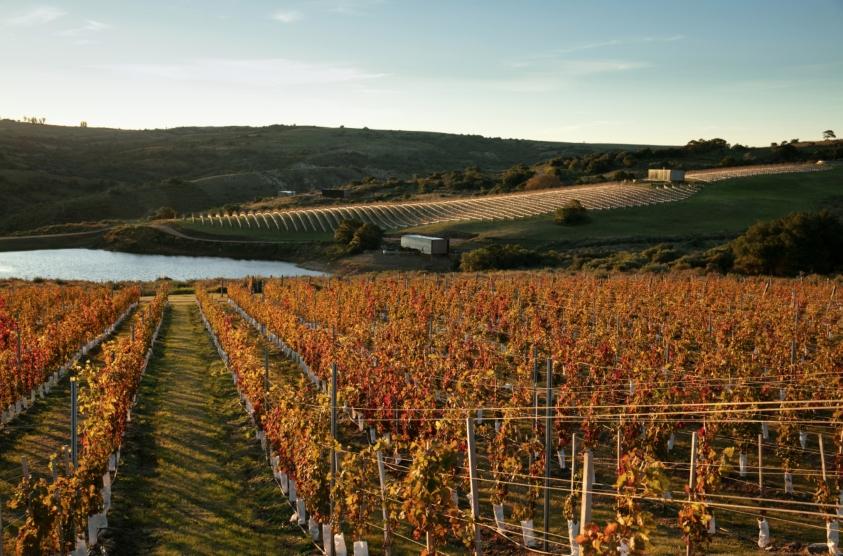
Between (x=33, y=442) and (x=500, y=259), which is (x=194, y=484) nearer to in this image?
(x=33, y=442)

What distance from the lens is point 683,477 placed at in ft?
38.1

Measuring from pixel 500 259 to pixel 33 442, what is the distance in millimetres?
39451

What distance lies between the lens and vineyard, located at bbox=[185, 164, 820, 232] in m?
71.6

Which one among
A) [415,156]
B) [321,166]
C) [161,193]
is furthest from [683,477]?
[415,156]

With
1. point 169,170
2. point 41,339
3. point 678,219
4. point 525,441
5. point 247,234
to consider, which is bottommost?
point 525,441

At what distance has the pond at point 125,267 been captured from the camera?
5891 centimetres

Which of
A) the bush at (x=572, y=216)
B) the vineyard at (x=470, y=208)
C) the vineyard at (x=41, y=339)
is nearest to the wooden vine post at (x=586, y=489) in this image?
the vineyard at (x=41, y=339)

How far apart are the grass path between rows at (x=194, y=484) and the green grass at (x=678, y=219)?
1770 inches

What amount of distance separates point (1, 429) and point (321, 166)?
144042mm

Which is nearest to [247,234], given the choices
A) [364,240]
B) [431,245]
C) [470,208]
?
[364,240]

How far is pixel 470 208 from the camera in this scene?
76250 millimetres

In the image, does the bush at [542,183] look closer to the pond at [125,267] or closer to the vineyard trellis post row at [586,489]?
the pond at [125,267]

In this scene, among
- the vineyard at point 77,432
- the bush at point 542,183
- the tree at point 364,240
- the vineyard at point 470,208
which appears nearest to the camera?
the vineyard at point 77,432

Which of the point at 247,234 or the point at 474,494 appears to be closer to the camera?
the point at 474,494
